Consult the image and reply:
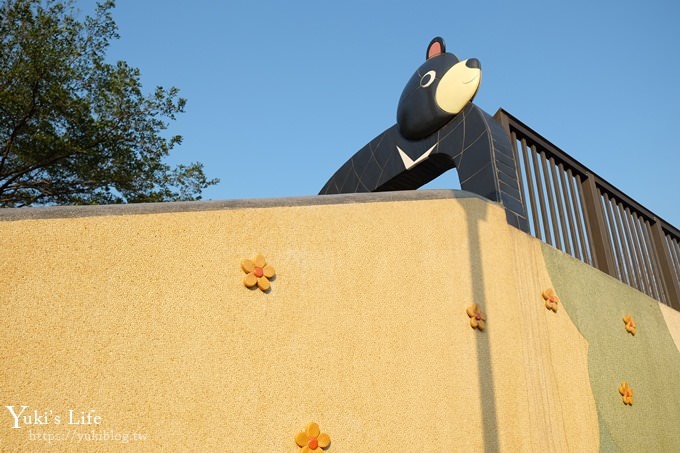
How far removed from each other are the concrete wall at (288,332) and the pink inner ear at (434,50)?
2.88 m

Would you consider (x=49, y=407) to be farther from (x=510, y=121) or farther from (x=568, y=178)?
(x=568, y=178)

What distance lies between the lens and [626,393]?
17.5 feet

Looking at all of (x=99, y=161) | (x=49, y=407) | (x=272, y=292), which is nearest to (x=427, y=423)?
(x=272, y=292)

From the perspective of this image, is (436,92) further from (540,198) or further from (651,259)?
(651,259)

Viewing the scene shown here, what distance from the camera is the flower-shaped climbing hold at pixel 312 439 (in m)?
3.29

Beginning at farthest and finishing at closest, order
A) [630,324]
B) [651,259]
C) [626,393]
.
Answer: [651,259]
[630,324]
[626,393]

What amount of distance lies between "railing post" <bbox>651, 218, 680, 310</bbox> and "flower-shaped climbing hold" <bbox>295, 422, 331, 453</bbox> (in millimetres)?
6335

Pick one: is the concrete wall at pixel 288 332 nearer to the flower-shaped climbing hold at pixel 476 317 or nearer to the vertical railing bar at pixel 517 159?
the flower-shaped climbing hold at pixel 476 317

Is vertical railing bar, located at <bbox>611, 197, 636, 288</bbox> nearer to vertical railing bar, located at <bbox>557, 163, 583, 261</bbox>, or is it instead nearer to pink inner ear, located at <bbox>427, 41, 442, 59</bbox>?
vertical railing bar, located at <bbox>557, 163, 583, 261</bbox>

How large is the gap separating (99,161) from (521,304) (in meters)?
8.43

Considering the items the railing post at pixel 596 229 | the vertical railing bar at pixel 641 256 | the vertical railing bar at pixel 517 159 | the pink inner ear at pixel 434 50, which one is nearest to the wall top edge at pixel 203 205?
the vertical railing bar at pixel 517 159

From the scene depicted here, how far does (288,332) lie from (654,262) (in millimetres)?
6289

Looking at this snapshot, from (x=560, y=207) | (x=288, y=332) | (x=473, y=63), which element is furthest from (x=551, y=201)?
(x=288, y=332)

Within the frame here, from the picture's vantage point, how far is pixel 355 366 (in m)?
3.67
